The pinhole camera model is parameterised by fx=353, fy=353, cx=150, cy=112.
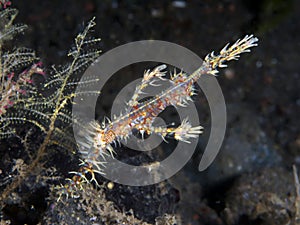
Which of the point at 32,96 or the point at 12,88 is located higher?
the point at 12,88

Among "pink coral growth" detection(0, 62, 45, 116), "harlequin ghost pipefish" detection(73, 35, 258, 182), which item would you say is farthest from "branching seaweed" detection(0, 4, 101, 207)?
"harlequin ghost pipefish" detection(73, 35, 258, 182)

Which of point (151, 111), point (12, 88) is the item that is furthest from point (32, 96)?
point (151, 111)

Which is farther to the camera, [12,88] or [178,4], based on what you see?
[178,4]

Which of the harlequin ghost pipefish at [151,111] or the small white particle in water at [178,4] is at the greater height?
the small white particle in water at [178,4]

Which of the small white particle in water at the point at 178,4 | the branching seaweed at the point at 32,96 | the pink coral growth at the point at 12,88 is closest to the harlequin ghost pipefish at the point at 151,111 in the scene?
the branching seaweed at the point at 32,96

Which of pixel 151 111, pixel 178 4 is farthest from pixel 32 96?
pixel 178 4

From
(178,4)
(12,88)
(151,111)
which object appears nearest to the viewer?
(151,111)

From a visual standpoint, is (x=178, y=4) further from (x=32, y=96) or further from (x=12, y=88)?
(x=12, y=88)

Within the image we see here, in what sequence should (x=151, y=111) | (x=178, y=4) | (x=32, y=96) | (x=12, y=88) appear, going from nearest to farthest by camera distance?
(x=151, y=111)
(x=12, y=88)
(x=32, y=96)
(x=178, y=4)

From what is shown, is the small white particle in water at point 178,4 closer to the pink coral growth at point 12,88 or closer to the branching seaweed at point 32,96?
the branching seaweed at point 32,96

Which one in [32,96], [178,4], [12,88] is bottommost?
[32,96]

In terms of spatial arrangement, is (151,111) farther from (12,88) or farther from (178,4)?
(178,4)
